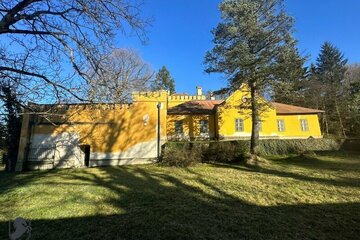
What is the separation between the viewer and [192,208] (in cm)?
659

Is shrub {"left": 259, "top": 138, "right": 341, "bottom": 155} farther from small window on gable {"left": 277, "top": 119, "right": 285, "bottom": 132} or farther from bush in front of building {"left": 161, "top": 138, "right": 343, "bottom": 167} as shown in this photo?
small window on gable {"left": 277, "top": 119, "right": 285, "bottom": 132}

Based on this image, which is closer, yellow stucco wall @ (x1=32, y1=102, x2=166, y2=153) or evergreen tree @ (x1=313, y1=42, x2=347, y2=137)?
yellow stucco wall @ (x1=32, y1=102, x2=166, y2=153)

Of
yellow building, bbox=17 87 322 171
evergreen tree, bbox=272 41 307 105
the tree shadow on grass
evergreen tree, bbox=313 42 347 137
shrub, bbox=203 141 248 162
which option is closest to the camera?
the tree shadow on grass

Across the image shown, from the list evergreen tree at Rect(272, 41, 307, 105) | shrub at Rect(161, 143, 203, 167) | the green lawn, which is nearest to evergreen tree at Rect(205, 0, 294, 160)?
evergreen tree at Rect(272, 41, 307, 105)

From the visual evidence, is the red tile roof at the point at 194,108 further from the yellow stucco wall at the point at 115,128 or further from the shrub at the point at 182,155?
the shrub at the point at 182,155

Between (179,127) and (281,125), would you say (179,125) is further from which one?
(281,125)

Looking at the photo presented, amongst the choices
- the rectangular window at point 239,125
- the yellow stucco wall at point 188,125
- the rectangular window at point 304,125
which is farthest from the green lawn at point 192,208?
the rectangular window at point 304,125

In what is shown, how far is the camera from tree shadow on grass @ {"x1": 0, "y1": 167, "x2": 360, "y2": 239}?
491 centimetres

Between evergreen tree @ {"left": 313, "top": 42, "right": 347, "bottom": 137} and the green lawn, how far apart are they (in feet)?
95.0

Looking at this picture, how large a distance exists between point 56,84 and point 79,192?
4244mm

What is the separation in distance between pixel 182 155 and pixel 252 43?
8629 millimetres

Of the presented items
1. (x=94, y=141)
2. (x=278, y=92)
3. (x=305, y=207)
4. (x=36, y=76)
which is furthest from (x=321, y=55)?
(x=36, y=76)

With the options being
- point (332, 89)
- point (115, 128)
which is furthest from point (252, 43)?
point (332, 89)

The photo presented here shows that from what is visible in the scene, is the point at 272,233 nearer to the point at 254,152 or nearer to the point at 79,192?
the point at 79,192
